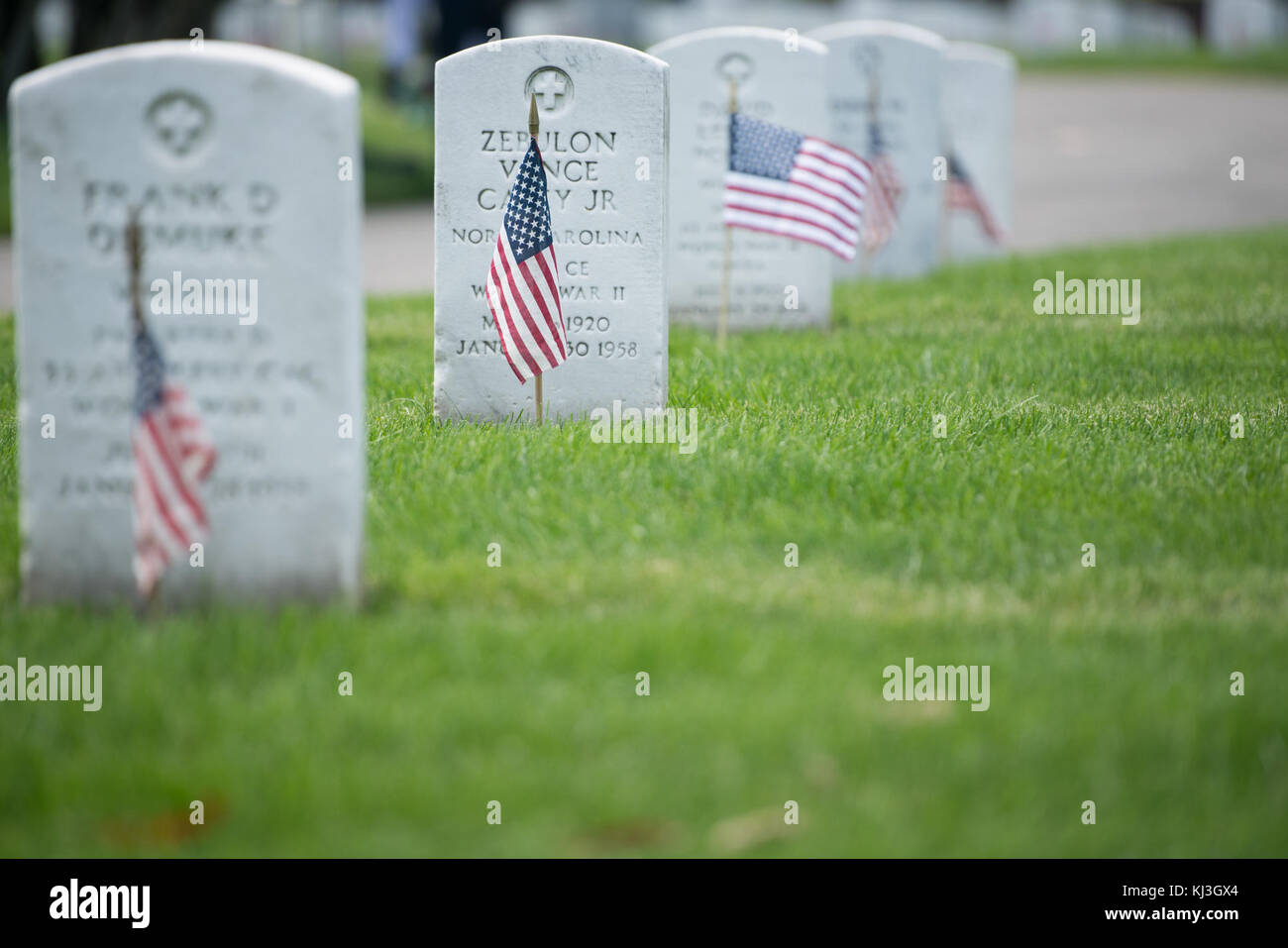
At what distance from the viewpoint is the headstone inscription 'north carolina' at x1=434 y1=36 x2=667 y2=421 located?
714 centimetres

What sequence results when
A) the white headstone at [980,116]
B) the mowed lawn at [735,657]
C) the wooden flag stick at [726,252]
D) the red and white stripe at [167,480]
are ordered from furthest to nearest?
1. the white headstone at [980,116]
2. the wooden flag stick at [726,252]
3. the red and white stripe at [167,480]
4. the mowed lawn at [735,657]

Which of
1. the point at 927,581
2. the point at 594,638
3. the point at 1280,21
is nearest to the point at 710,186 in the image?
the point at 927,581

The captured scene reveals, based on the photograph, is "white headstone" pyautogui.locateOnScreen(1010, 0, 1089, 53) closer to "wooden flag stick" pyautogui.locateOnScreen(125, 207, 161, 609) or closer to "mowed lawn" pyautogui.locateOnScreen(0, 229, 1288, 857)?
"mowed lawn" pyautogui.locateOnScreen(0, 229, 1288, 857)

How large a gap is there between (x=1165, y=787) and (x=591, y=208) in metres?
4.15

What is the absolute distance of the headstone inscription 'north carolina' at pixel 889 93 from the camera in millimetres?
12414

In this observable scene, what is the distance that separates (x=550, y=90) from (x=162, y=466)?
10.1 feet

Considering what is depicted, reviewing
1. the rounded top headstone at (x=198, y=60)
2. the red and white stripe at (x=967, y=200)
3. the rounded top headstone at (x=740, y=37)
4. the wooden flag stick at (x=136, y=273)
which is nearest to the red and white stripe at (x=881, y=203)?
the red and white stripe at (x=967, y=200)

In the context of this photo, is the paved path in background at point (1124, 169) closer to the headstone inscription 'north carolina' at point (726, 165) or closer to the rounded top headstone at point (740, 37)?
the headstone inscription 'north carolina' at point (726, 165)

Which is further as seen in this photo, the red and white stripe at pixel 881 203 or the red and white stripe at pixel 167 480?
the red and white stripe at pixel 881 203

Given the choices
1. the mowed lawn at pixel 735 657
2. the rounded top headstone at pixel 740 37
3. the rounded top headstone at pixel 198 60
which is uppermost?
the rounded top headstone at pixel 740 37

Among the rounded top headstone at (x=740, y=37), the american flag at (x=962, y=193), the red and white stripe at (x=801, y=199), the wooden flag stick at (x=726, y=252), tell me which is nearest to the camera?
the red and white stripe at (x=801, y=199)

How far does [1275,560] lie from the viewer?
536cm

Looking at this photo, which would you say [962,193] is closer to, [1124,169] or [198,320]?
[1124,169]

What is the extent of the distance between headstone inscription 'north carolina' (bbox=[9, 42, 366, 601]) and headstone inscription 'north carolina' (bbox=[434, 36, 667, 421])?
2.29 m
